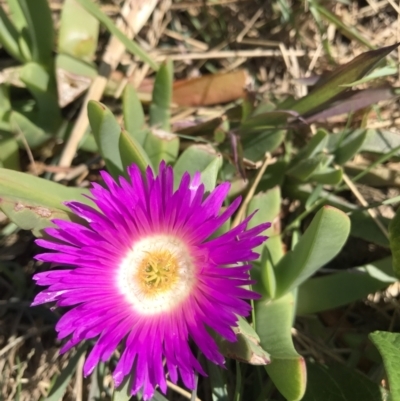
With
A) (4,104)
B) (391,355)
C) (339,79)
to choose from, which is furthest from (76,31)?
(391,355)

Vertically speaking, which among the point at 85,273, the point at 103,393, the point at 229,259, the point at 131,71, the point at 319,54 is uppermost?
the point at 319,54

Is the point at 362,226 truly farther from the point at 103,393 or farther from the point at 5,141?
the point at 5,141

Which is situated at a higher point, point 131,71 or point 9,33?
point 131,71

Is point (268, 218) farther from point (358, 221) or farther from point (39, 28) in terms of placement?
point (39, 28)

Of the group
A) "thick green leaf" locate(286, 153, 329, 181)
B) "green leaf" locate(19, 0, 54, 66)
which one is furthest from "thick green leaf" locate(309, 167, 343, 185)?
"green leaf" locate(19, 0, 54, 66)

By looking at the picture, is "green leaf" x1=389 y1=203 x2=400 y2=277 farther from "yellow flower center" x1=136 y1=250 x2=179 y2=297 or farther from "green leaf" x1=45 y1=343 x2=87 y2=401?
"green leaf" x1=45 y1=343 x2=87 y2=401

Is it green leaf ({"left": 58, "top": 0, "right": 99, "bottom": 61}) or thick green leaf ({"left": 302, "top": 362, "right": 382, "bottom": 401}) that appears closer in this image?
thick green leaf ({"left": 302, "top": 362, "right": 382, "bottom": 401})

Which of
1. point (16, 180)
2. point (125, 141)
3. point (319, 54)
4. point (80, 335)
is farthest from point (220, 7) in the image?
point (80, 335)
